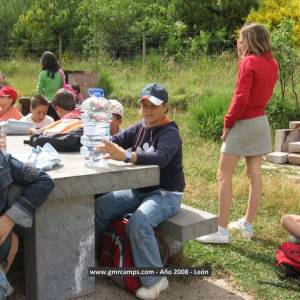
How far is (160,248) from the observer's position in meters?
3.42

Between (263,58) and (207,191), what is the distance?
1789 mm

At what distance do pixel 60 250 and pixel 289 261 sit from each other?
1.49m

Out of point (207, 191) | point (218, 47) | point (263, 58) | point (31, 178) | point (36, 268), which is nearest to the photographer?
point (31, 178)

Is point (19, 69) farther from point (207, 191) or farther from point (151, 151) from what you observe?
point (151, 151)

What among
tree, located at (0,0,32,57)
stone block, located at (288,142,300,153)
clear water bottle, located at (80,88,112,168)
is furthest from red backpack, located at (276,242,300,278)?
tree, located at (0,0,32,57)

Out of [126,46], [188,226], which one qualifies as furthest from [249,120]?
[126,46]

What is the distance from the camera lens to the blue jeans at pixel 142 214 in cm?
312

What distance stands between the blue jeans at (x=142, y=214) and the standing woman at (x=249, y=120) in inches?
31.6

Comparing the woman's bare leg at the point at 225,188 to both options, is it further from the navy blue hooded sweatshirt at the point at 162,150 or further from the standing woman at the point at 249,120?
the navy blue hooded sweatshirt at the point at 162,150

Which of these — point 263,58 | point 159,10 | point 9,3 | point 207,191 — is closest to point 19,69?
point 159,10

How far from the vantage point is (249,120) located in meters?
4.07

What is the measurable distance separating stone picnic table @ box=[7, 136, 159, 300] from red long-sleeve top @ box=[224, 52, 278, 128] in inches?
44.4

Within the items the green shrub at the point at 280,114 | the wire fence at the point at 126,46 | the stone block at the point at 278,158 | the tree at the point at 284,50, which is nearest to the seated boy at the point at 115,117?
the stone block at the point at 278,158

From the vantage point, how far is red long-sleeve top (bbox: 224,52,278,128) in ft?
13.0
